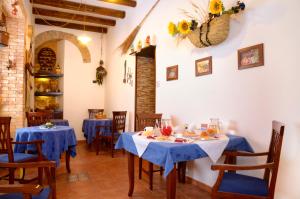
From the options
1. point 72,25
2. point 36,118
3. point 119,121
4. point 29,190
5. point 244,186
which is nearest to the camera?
point 29,190

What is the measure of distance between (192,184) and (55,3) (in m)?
4.54

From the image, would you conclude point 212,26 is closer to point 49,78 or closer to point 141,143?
point 141,143

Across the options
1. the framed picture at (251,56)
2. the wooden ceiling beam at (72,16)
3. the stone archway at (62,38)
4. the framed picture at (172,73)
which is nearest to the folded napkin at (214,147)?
the framed picture at (251,56)

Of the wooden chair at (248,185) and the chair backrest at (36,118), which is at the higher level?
the chair backrest at (36,118)

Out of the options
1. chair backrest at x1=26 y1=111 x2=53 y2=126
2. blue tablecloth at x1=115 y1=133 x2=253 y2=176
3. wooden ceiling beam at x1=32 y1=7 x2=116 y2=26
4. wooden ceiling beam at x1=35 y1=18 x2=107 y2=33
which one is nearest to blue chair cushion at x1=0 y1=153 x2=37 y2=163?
chair backrest at x1=26 y1=111 x2=53 y2=126

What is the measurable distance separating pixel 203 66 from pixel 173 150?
5.16 ft

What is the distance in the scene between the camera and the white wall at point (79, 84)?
654cm

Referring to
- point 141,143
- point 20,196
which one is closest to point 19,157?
point 20,196

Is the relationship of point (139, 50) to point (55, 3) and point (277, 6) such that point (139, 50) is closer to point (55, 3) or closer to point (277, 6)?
point (55, 3)

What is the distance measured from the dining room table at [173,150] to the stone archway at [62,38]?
4849 millimetres

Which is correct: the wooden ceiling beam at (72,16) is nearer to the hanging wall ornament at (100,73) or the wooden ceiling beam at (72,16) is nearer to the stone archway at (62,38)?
the stone archway at (62,38)

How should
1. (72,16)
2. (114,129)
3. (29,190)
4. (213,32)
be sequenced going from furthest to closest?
(72,16), (114,129), (213,32), (29,190)

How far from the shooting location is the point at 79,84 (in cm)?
670

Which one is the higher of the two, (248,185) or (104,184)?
(248,185)
